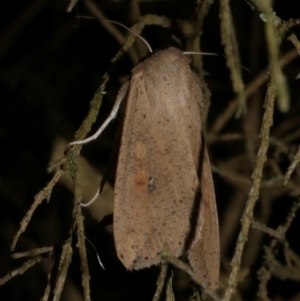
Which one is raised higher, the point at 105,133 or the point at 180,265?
the point at 180,265

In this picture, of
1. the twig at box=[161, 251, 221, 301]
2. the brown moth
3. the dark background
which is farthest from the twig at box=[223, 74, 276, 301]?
the dark background

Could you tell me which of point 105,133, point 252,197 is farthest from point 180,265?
point 105,133

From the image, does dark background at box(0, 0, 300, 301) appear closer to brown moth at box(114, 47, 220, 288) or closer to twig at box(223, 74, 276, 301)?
brown moth at box(114, 47, 220, 288)

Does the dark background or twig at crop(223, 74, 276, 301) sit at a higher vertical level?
twig at crop(223, 74, 276, 301)

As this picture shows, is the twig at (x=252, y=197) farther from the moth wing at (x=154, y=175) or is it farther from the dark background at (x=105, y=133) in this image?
the dark background at (x=105, y=133)

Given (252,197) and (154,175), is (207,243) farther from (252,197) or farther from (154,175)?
(252,197)

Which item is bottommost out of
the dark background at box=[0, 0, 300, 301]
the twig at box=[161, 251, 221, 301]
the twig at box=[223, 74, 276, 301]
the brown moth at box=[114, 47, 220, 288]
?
the dark background at box=[0, 0, 300, 301]
